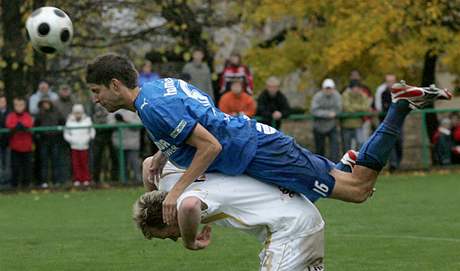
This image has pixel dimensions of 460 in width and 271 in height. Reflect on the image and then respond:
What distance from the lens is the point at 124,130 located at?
2077 centimetres

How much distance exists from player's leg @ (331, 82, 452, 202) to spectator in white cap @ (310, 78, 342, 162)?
13.0 m

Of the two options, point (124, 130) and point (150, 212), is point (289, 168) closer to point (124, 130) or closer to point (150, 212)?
point (150, 212)

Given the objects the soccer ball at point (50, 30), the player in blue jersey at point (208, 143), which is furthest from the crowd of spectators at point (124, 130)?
the player in blue jersey at point (208, 143)

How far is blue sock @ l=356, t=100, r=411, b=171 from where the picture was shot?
7.96m

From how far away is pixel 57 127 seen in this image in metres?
20.1

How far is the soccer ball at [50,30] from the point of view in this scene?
50.3 feet

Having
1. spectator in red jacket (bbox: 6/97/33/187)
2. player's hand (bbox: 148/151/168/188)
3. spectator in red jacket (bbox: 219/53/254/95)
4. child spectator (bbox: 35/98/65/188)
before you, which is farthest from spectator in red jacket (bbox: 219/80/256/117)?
player's hand (bbox: 148/151/168/188)

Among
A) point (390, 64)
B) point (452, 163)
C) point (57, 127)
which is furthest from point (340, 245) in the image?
point (390, 64)

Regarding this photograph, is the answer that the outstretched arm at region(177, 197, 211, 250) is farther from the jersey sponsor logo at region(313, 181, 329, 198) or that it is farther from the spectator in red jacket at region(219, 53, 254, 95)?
the spectator in red jacket at region(219, 53, 254, 95)

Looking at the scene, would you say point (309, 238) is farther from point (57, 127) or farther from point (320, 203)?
point (57, 127)

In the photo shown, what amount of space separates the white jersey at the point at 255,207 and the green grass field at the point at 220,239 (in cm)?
286

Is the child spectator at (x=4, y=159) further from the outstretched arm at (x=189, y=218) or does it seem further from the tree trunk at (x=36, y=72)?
the outstretched arm at (x=189, y=218)

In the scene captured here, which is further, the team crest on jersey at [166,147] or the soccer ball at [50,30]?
the soccer ball at [50,30]

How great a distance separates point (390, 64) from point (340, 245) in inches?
494
